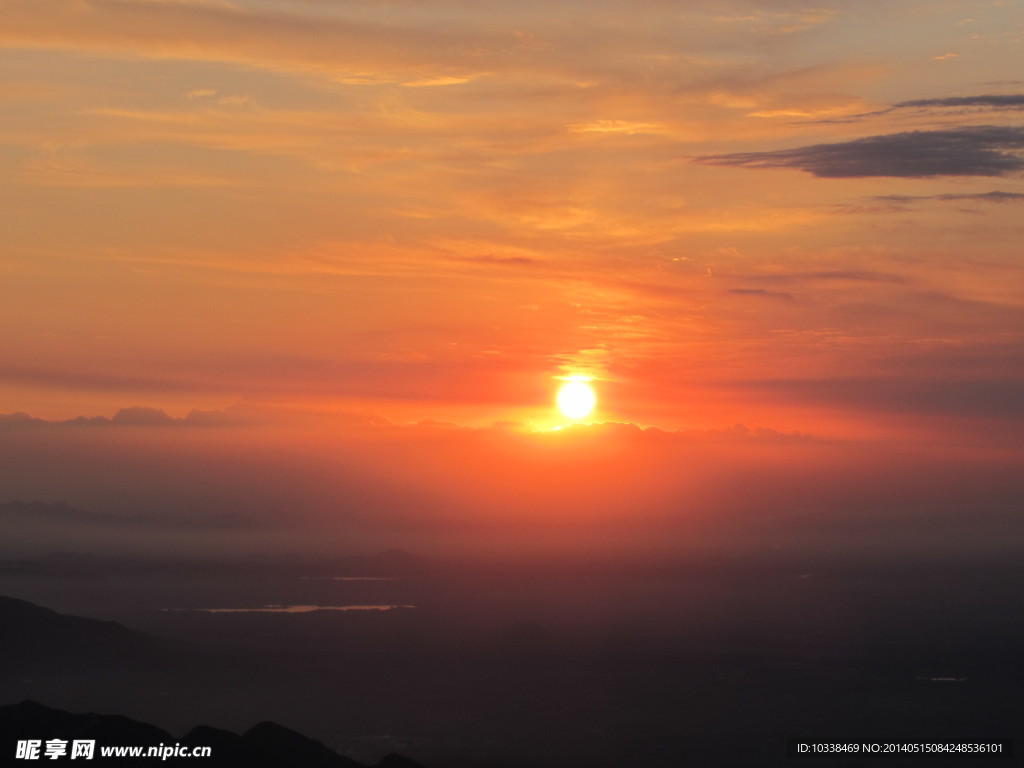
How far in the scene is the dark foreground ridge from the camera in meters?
89.2

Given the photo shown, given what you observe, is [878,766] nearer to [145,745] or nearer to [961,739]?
[961,739]

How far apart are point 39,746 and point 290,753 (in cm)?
2258

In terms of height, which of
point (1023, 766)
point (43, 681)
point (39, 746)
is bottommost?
point (39, 746)

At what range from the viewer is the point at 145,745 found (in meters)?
88.7

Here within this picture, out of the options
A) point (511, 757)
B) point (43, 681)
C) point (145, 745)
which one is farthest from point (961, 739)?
point (43, 681)

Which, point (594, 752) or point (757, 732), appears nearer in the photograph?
point (594, 752)

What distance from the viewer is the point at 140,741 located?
89.0 meters

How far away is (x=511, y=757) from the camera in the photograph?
Result: 558 ft

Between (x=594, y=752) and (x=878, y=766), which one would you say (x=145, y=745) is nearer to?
(x=594, y=752)

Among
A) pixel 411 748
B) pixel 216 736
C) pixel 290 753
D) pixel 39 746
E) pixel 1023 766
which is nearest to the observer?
pixel 39 746

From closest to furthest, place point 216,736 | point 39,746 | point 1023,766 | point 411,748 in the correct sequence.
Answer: point 39,746 < point 216,736 < point 1023,766 < point 411,748

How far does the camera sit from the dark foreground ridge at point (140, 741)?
293 ft

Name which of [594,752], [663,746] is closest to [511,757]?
[594,752]

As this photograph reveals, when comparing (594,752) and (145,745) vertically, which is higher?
(594,752)
